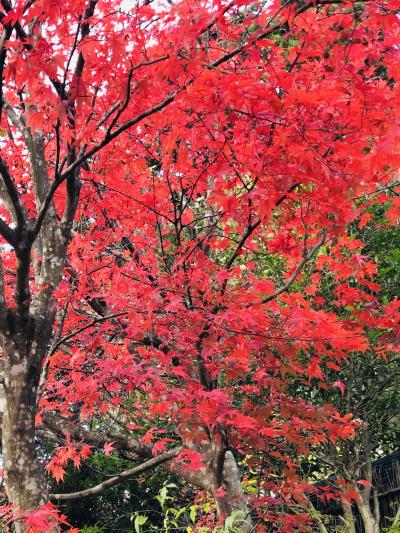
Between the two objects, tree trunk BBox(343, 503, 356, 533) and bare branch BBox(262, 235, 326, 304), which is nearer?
bare branch BBox(262, 235, 326, 304)

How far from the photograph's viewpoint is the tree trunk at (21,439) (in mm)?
3826

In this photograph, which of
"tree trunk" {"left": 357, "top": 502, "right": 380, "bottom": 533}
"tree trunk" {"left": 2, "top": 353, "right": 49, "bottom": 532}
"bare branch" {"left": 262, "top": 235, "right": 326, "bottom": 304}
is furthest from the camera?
"tree trunk" {"left": 357, "top": 502, "right": 380, "bottom": 533}

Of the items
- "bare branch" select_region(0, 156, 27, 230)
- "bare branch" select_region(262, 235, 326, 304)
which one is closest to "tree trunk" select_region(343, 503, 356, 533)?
"bare branch" select_region(262, 235, 326, 304)

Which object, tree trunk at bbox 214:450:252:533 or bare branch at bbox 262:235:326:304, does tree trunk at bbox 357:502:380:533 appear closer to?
tree trunk at bbox 214:450:252:533

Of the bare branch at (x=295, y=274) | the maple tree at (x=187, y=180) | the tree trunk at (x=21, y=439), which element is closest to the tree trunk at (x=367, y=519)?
the maple tree at (x=187, y=180)

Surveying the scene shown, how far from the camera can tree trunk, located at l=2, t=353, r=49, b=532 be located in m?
3.83

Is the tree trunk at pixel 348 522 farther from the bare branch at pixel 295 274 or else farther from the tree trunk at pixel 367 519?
the bare branch at pixel 295 274

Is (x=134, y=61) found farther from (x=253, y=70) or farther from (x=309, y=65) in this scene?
(x=309, y=65)

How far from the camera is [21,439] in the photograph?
390 cm

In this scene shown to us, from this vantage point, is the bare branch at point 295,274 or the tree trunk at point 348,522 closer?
the bare branch at point 295,274

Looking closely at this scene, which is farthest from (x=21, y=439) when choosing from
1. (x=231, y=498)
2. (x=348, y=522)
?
(x=348, y=522)

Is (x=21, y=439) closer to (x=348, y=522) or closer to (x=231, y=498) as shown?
(x=231, y=498)

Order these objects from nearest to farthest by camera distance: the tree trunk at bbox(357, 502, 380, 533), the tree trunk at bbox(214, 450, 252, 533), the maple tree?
the maple tree
the tree trunk at bbox(214, 450, 252, 533)
the tree trunk at bbox(357, 502, 380, 533)

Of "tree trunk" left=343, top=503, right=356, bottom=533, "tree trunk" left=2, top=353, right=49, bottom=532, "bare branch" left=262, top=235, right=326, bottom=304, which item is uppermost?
"bare branch" left=262, top=235, right=326, bottom=304
